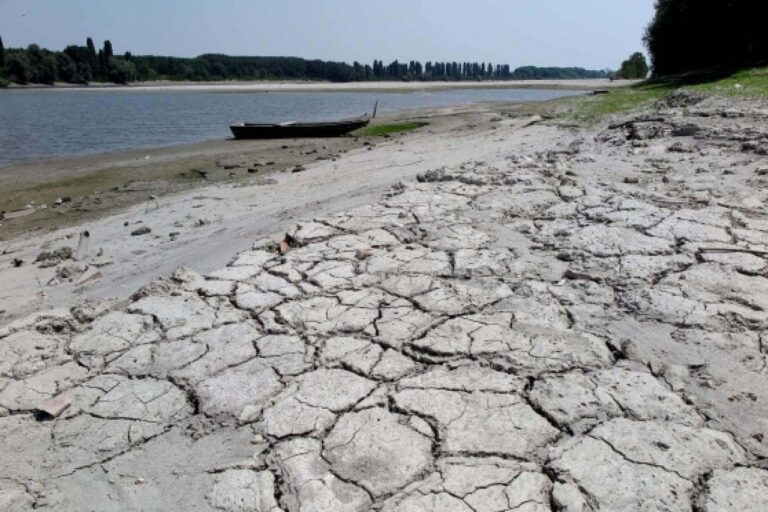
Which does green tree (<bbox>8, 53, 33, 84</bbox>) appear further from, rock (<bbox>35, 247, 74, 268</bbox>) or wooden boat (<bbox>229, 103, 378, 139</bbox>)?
rock (<bbox>35, 247, 74, 268</bbox>)

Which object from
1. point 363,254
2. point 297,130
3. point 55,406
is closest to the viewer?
point 55,406

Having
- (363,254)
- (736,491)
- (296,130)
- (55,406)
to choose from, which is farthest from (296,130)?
(736,491)

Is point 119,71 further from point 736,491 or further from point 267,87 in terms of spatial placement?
point 736,491

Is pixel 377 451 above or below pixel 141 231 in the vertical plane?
above

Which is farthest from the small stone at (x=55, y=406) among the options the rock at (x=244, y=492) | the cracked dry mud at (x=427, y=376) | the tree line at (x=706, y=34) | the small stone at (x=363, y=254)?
the tree line at (x=706, y=34)

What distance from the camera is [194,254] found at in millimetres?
5094

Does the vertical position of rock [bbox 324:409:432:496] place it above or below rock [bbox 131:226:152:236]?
above

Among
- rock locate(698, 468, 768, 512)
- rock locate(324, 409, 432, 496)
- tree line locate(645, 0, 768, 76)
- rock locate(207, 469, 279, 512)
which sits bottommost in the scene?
rock locate(207, 469, 279, 512)

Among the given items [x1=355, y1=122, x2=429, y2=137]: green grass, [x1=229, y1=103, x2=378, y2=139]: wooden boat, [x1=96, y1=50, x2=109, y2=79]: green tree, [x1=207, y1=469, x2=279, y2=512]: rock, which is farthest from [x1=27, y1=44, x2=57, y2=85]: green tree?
[x1=207, y1=469, x2=279, y2=512]: rock

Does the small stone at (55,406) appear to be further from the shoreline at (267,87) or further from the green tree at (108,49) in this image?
the green tree at (108,49)

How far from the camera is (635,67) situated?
67562mm

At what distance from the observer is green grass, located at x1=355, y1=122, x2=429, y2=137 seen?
1758 centimetres

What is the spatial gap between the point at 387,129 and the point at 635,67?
60436 millimetres

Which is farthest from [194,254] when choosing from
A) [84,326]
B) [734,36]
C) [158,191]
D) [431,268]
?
[734,36]
